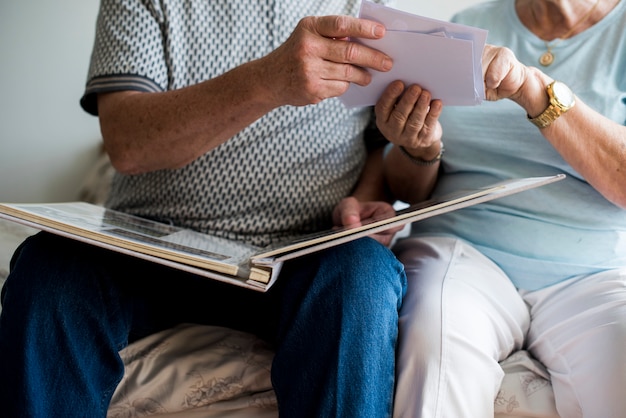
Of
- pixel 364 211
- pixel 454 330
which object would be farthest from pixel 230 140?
pixel 454 330

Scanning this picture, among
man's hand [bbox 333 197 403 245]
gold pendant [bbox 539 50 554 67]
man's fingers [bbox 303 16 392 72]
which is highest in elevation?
man's fingers [bbox 303 16 392 72]

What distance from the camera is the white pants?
735 mm

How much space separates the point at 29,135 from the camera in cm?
181

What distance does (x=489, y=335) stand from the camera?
0.84m

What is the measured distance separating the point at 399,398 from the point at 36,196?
1528 mm

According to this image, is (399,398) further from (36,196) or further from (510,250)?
(36,196)

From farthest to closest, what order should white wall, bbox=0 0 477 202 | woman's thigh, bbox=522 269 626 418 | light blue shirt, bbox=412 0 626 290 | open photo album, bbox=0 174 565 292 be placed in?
1. white wall, bbox=0 0 477 202
2. light blue shirt, bbox=412 0 626 290
3. woman's thigh, bbox=522 269 626 418
4. open photo album, bbox=0 174 565 292

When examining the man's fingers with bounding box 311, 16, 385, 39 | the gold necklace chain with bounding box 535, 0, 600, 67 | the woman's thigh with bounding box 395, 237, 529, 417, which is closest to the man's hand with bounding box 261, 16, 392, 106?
the man's fingers with bounding box 311, 16, 385, 39

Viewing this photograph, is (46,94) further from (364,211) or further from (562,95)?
(562,95)

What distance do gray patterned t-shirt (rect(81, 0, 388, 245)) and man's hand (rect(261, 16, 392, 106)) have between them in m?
0.24

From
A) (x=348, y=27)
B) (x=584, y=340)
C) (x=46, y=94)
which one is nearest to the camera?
(x=348, y=27)

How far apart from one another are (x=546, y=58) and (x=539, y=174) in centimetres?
21

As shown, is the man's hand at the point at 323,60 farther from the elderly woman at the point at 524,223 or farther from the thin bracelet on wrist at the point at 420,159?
the thin bracelet on wrist at the point at 420,159

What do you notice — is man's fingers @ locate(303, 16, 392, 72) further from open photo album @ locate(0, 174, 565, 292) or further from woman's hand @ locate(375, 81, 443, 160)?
open photo album @ locate(0, 174, 565, 292)
